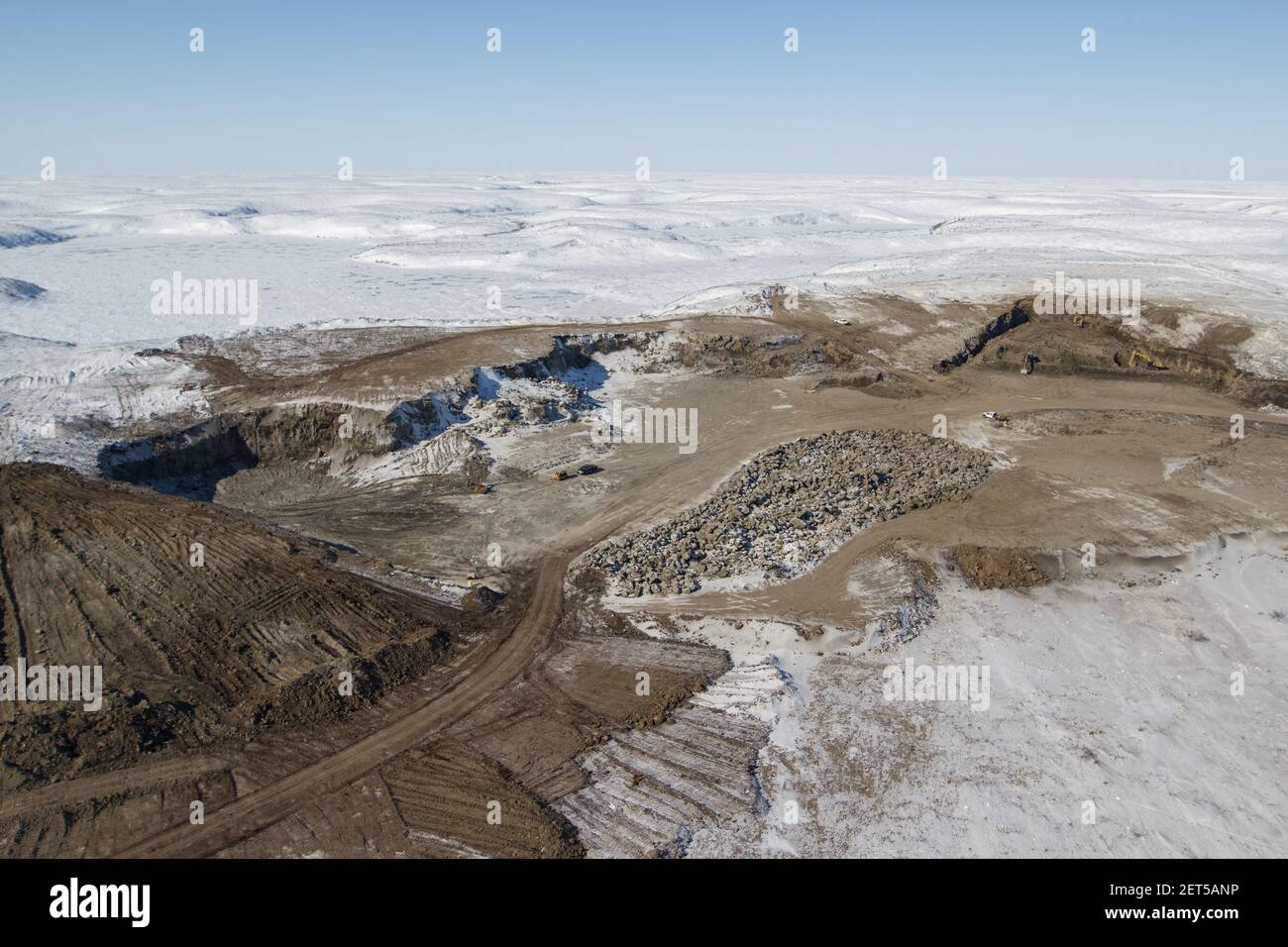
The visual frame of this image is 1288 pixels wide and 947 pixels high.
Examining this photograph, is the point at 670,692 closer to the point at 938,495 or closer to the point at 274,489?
the point at 938,495

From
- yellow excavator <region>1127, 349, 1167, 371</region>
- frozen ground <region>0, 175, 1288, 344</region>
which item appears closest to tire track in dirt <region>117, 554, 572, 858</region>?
frozen ground <region>0, 175, 1288, 344</region>

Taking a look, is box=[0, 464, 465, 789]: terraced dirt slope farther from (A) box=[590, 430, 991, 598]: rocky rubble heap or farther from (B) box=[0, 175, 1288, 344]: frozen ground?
(B) box=[0, 175, 1288, 344]: frozen ground

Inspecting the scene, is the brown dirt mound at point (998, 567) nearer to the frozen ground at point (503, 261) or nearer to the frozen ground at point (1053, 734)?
the frozen ground at point (1053, 734)

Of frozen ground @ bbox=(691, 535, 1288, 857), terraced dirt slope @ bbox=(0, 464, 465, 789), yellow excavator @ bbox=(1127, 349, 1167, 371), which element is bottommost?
frozen ground @ bbox=(691, 535, 1288, 857)

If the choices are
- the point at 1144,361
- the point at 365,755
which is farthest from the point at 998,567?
the point at 1144,361

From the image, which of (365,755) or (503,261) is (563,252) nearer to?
(503,261)


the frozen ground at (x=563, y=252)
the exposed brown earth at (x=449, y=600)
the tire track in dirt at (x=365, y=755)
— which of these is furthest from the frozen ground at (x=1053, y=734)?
the frozen ground at (x=563, y=252)
